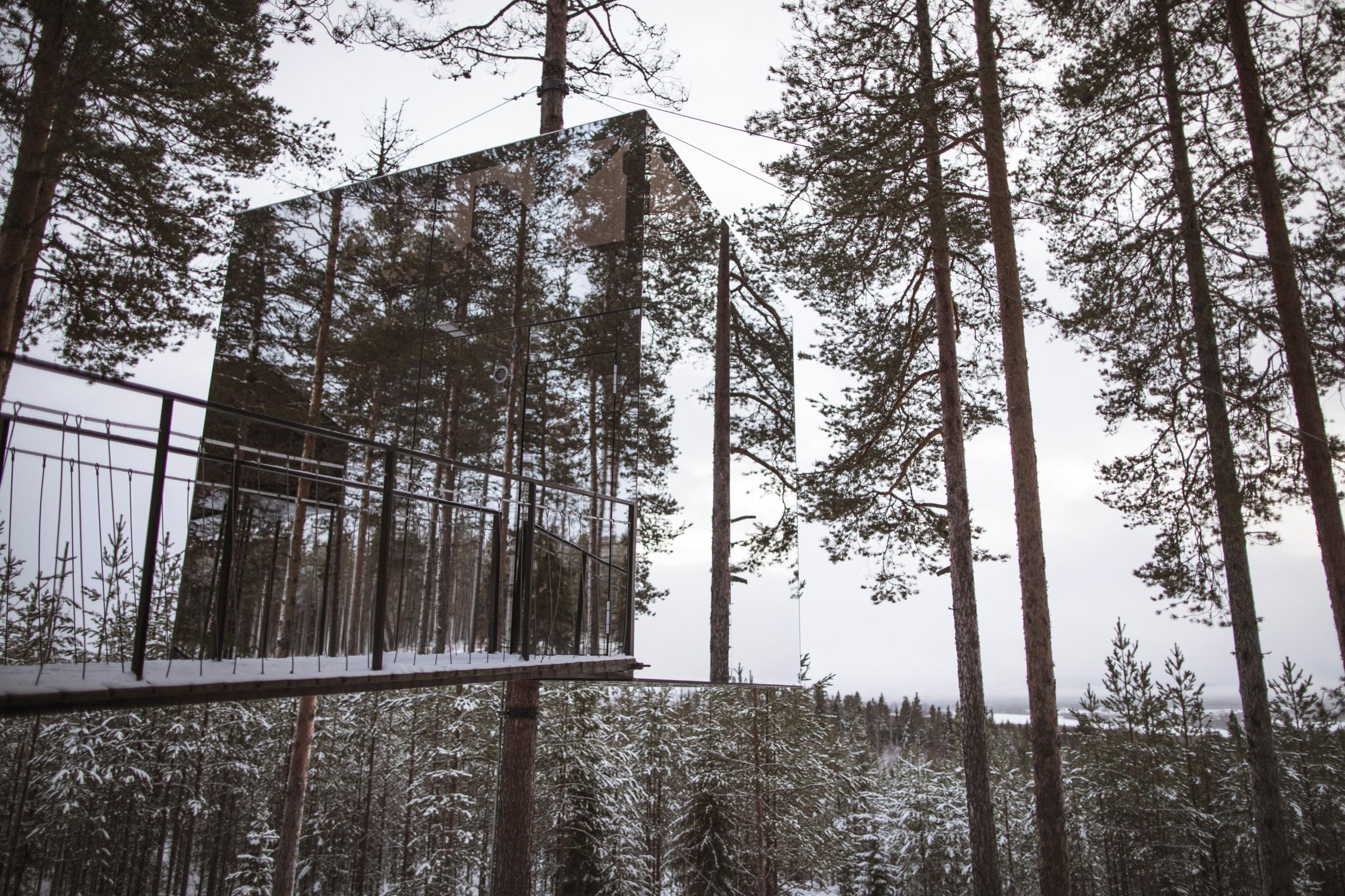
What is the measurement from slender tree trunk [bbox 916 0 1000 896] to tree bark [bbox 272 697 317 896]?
6054mm

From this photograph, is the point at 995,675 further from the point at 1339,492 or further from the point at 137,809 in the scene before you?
the point at 137,809

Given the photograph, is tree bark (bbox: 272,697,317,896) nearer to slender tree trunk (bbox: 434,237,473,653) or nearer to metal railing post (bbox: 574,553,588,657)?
slender tree trunk (bbox: 434,237,473,653)

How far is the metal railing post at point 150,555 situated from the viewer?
9.14 feet

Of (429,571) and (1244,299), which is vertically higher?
(1244,299)

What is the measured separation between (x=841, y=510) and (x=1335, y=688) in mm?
5587

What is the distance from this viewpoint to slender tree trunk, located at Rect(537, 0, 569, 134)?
7.70 m

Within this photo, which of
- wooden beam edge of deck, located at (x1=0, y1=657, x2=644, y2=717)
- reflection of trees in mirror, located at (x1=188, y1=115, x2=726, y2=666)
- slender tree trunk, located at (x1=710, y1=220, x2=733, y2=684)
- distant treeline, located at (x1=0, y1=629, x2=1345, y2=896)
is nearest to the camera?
wooden beam edge of deck, located at (x1=0, y1=657, x2=644, y2=717)

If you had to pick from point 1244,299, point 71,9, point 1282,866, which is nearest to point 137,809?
point 71,9

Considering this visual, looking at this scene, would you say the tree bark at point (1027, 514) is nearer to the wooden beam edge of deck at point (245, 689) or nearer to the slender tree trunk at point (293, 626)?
the wooden beam edge of deck at point (245, 689)

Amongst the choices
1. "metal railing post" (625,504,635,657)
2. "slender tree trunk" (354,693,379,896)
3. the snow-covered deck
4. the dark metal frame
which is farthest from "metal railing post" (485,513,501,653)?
"slender tree trunk" (354,693,379,896)

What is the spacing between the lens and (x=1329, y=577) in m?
5.69

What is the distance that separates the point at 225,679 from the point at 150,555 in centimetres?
54

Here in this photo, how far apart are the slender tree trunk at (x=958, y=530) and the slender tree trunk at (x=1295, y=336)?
2400 mm

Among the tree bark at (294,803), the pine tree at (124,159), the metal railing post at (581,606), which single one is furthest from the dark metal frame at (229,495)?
the tree bark at (294,803)
